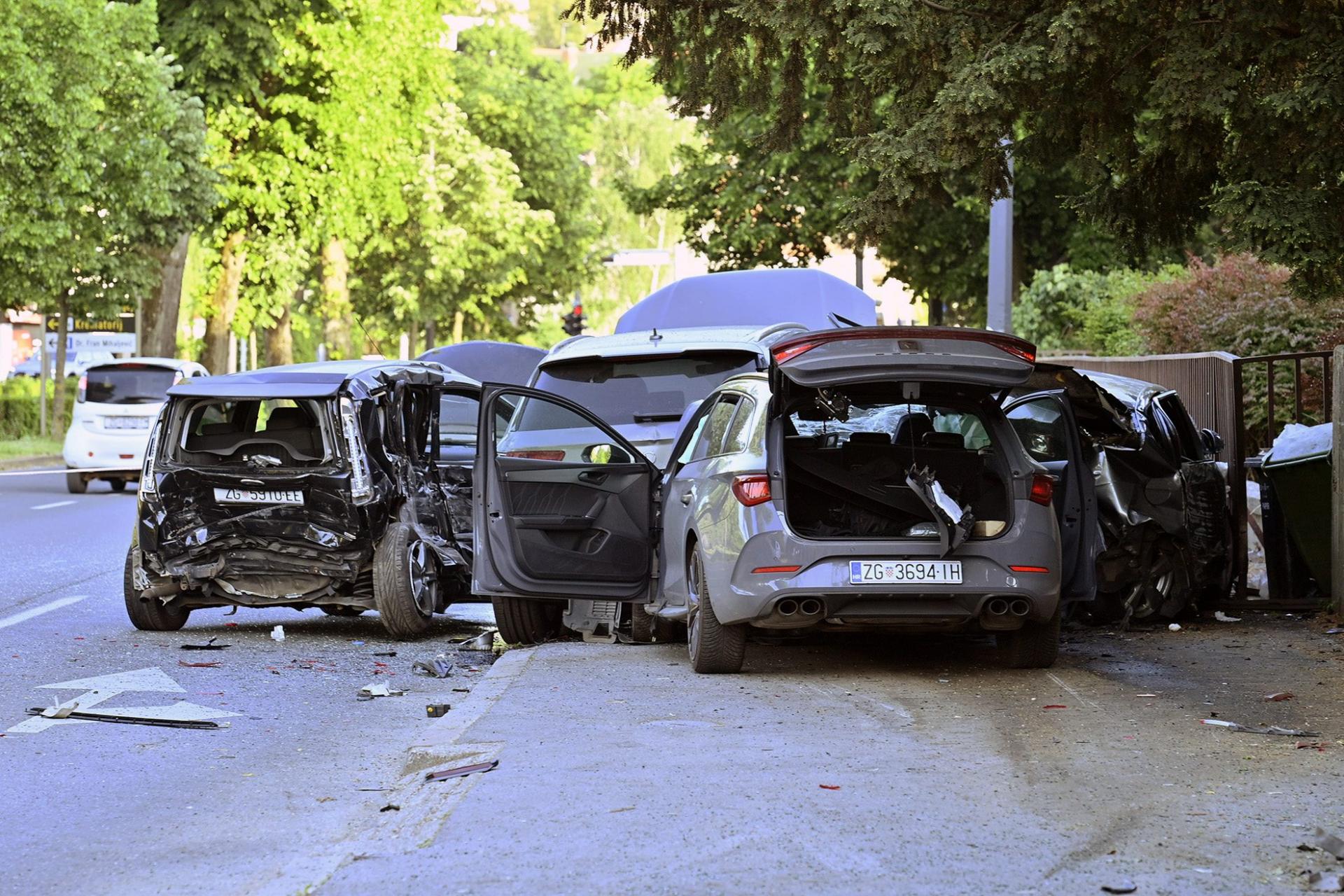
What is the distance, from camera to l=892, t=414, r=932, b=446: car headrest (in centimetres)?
998

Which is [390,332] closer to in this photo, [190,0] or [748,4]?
[190,0]

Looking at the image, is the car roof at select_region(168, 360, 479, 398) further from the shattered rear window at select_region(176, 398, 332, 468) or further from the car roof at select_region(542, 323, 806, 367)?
the car roof at select_region(542, 323, 806, 367)

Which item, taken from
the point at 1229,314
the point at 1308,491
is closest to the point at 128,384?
the point at 1229,314

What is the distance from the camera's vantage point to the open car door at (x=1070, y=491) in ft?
34.3

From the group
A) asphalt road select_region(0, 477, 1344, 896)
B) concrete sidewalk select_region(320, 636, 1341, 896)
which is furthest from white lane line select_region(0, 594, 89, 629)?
concrete sidewalk select_region(320, 636, 1341, 896)

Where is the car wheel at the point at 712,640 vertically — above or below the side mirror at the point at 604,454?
below

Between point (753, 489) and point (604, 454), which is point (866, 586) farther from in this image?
point (604, 454)

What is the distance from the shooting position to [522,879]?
5250 mm

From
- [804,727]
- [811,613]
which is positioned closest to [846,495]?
[811,613]

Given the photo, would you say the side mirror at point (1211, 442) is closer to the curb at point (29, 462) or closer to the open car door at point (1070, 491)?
the open car door at point (1070, 491)

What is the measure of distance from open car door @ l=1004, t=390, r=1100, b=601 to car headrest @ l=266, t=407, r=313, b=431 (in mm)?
4564

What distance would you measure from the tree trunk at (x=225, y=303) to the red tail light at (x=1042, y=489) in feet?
106

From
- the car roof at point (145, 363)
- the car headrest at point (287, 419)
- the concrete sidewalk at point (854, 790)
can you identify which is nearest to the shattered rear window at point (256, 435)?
the car headrest at point (287, 419)

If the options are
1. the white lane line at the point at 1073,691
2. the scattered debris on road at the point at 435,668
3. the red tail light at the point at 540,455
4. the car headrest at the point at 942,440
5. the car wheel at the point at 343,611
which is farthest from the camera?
the car wheel at the point at 343,611
